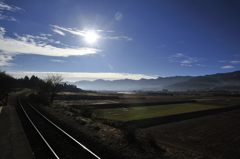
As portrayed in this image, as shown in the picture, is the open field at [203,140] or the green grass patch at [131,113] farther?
the green grass patch at [131,113]

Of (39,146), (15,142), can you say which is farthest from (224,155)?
(15,142)

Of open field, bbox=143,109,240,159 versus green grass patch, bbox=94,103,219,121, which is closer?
open field, bbox=143,109,240,159

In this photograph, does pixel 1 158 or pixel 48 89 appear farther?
pixel 48 89

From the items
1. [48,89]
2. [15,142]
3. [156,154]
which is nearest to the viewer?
[156,154]

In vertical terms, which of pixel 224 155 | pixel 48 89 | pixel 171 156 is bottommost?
pixel 224 155

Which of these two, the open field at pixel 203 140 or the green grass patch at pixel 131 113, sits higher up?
the green grass patch at pixel 131 113

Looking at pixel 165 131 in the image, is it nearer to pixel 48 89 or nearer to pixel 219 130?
pixel 219 130

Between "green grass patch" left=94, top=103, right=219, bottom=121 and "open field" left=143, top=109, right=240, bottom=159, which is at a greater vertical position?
"green grass patch" left=94, top=103, right=219, bottom=121

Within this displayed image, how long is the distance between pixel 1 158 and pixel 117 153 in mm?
7219

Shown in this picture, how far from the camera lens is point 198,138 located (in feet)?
114

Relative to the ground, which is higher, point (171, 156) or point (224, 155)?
point (171, 156)

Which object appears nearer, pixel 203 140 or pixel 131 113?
pixel 203 140

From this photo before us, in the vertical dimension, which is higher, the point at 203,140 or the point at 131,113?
the point at 131,113

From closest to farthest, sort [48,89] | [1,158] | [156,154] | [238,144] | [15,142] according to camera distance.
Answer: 1. [1,158]
2. [156,154]
3. [15,142]
4. [238,144]
5. [48,89]
